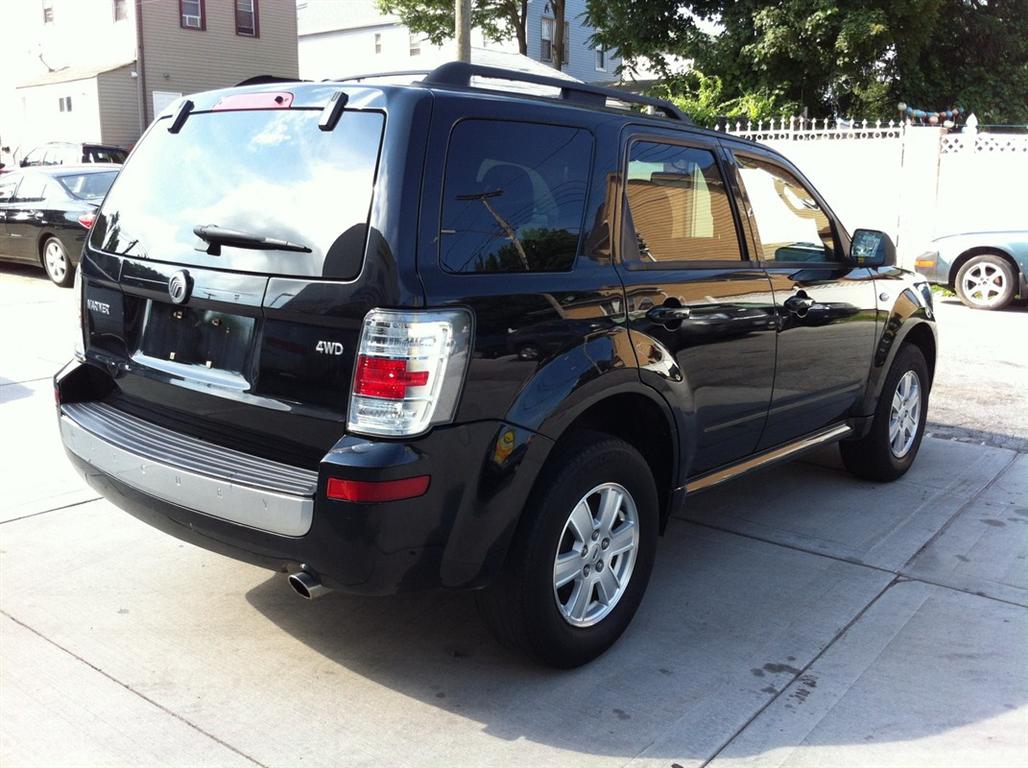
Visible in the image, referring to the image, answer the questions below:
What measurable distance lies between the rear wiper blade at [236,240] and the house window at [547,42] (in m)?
36.3

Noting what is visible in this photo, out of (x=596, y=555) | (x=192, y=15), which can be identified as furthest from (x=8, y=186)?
(x=192, y=15)

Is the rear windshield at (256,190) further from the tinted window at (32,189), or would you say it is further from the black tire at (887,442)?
the tinted window at (32,189)

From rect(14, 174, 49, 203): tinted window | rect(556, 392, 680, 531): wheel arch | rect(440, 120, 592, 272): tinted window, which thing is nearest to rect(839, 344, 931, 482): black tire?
rect(556, 392, 680, 531): wheel arch

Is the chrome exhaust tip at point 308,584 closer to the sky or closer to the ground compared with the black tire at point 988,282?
closer to the ground

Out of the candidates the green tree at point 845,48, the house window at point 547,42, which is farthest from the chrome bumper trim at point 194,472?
the house window at point 547,42

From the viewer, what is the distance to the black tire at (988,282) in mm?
11742

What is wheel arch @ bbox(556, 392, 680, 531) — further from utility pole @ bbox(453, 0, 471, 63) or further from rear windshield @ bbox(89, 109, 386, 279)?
utility pole @ bbox(453, 0, 471, 63)

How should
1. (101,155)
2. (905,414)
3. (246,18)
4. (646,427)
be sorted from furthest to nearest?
(246,18) < (101,155) < (905,414) < (646,427)

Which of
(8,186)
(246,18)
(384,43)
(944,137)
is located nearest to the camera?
(8,186)

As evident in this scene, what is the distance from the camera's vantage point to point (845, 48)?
19.0 metres

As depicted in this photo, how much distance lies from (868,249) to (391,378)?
3091 mm

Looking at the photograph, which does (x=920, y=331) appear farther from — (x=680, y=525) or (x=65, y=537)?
(x=65, y=537)

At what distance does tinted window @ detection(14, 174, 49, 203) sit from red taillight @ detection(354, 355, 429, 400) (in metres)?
11.6

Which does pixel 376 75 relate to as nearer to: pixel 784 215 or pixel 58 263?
pixel 784 215
